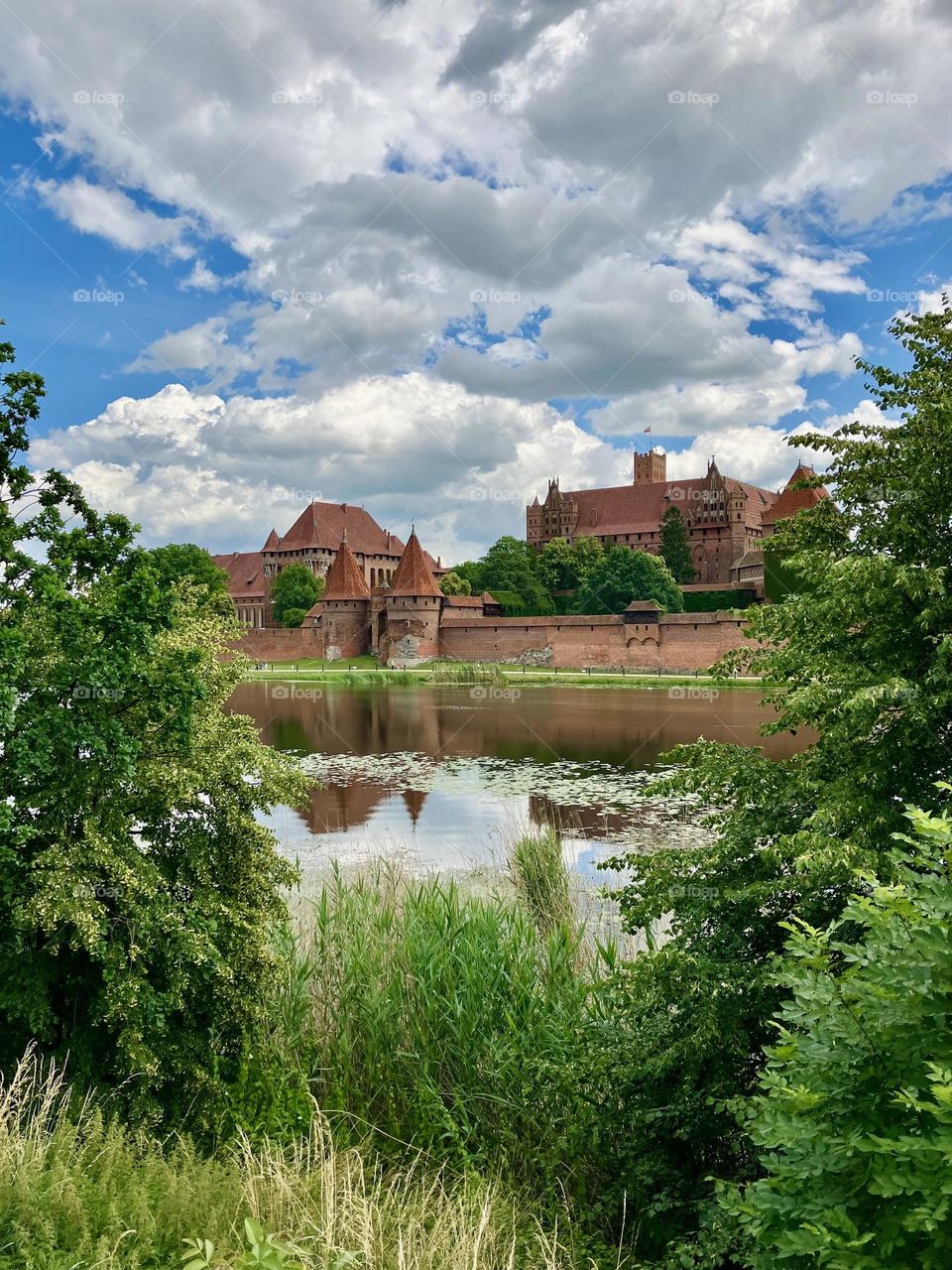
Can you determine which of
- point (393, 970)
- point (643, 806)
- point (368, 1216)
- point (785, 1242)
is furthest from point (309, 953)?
point (643, 806)

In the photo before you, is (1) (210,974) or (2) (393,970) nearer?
(1) (210,974)

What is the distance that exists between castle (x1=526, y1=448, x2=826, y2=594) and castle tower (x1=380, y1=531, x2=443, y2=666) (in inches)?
874

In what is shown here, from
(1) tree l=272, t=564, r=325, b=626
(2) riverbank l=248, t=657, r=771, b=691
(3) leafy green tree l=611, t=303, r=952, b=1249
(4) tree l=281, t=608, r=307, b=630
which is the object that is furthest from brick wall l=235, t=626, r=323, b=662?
(3) leafy green tree l=611, t=303, r=952, b=1249

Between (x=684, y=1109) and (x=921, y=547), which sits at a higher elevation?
(x=921, y=547)

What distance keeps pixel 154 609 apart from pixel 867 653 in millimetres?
4055

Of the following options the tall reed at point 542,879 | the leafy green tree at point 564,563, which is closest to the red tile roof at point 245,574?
the leafy green tree at point 564,563

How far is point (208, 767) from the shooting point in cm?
480

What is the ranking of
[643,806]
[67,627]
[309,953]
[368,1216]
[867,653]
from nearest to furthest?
1. [368,1216]
2. [67,627]
3. [867,653]
4. [309,953]
5. [643,806]

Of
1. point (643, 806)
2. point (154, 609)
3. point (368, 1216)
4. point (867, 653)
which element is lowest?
point (643, 806)

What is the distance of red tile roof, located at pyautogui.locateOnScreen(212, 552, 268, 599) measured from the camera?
82688 millimetres

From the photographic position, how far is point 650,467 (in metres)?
97.3

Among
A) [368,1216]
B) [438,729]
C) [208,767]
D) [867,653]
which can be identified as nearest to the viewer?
[368,1216]

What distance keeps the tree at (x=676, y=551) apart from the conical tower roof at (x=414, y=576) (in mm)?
20356

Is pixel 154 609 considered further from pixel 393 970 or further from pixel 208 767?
pixel 393 970
